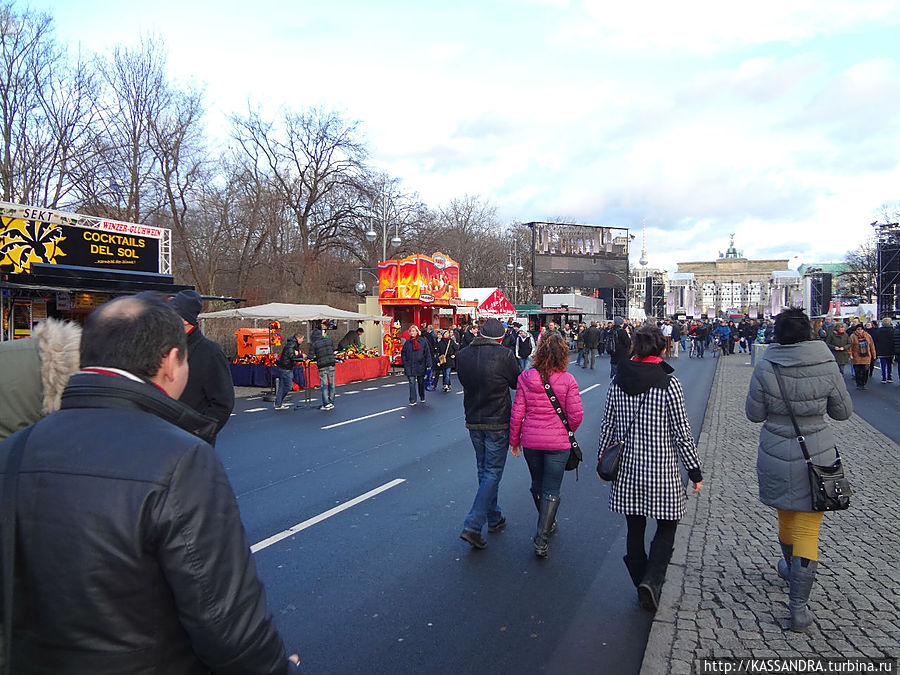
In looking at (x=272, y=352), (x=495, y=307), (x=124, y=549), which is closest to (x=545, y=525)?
(x=124, y=549)

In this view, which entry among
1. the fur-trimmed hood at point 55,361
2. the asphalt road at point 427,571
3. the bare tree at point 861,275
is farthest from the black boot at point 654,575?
the bare tree at point 861,275

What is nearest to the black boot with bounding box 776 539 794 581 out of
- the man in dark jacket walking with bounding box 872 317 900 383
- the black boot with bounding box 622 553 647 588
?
the black boot with bounding box 622 553 647 588

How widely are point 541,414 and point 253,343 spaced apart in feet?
53.4

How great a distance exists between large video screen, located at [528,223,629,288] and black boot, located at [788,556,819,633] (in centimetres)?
4665

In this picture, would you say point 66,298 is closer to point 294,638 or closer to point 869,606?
point 294,638

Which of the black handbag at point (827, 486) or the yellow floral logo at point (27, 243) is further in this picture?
the yellow floral logo at point (27, 243)

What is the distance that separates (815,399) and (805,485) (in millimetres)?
532

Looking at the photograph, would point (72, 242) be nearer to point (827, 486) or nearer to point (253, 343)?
point (253, 343)

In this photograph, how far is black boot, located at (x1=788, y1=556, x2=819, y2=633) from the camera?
3775mm

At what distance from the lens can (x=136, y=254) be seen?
58.7 feet

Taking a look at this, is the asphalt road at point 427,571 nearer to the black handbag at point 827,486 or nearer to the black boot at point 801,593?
the black boot at point 801,593

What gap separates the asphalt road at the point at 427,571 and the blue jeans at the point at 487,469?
26cm

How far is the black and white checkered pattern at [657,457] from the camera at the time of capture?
163 inches

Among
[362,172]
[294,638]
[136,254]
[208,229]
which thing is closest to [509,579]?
[294,638]
